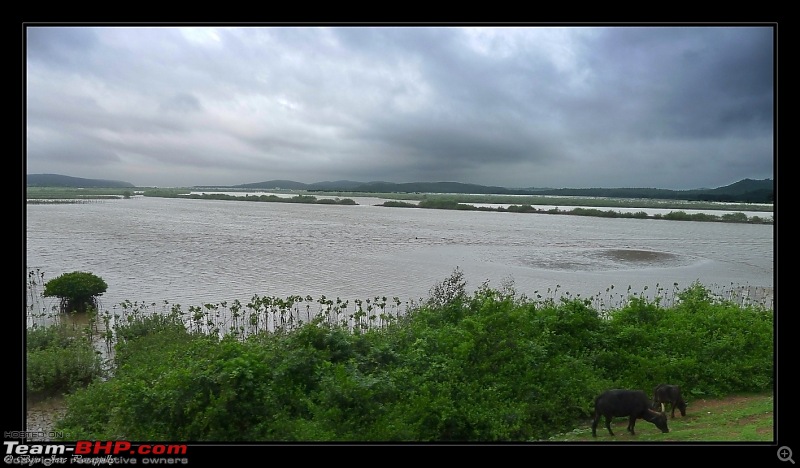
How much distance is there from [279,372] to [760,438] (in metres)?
5.65

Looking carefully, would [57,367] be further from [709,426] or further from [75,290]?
[709,426]

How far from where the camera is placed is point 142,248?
939 inches

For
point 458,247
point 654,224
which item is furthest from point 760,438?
point 654,224

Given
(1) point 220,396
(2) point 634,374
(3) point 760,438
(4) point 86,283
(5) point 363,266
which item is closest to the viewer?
(3) point 760,438

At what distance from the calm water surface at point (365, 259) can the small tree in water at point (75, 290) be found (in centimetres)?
52

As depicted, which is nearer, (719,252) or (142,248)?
(142,248)

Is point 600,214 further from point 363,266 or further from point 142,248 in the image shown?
point 142,248

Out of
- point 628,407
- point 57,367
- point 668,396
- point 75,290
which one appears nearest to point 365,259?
point 75,290

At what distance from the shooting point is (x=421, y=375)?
6.76m
